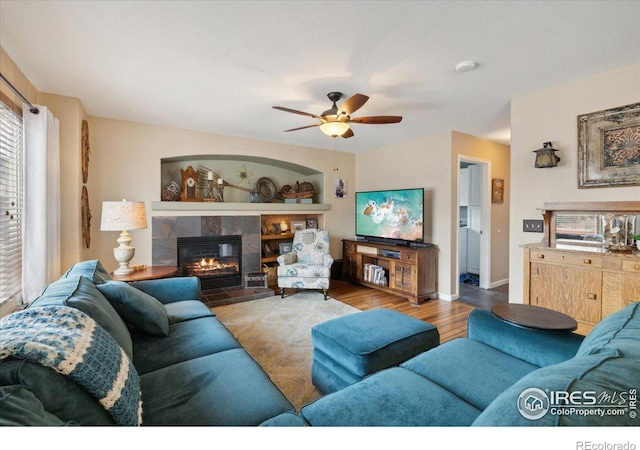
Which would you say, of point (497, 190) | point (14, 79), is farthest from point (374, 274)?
point (14, 79)

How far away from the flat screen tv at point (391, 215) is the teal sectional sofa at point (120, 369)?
3073mm

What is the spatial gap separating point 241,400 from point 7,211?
2360mm

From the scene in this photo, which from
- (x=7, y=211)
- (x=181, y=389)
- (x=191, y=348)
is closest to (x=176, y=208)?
(x=7, y=211)

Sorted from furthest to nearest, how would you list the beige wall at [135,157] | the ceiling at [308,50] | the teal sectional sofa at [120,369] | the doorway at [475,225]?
the doorway at [475,225]
the beige wall at [135,157]
the ceiling at [308,50]
the teal sectional sofa at [120,369]

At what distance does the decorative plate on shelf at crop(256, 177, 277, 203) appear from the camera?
510 centimetres

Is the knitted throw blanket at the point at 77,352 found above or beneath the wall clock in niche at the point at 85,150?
beneath

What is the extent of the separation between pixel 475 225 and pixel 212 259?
14.8 feet

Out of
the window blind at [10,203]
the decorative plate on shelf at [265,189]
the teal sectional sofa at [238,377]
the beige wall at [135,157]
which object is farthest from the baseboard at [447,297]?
the window blind at [10,203]

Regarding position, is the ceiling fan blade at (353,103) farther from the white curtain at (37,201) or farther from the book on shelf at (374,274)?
the book on shelf at (374,274)

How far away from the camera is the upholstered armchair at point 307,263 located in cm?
416

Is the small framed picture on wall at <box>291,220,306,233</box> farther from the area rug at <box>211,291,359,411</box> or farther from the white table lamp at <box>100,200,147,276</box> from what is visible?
the white table lamp at <box>100,200,147,276</box>

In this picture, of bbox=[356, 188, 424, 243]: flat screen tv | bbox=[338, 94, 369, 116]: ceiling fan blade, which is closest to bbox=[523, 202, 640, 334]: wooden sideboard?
bbox=[356, 188, 424, 243]: flat screen tv

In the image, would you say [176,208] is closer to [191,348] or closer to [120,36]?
[120,36]

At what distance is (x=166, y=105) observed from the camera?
3.15 m
